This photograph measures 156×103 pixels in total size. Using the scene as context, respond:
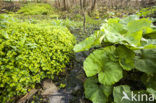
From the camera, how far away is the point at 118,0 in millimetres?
14156

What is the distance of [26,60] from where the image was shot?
1.69 meters

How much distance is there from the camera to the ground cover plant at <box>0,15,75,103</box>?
149cm

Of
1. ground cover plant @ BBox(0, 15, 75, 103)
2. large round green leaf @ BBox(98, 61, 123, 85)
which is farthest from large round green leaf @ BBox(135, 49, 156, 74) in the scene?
ground cover plant @ BBox(0, 15, 75, 103)

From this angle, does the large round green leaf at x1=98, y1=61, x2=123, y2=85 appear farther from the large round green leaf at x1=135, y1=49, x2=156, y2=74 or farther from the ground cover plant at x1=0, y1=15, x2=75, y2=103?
the ground cover plant at x1=0, y1=15, x2=75, y2=103

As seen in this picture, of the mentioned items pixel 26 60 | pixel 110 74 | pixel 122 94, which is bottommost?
pixel 122 94

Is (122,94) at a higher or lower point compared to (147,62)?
lower

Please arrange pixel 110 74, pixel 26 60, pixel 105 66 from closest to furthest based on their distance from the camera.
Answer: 1. pixel 110 74
2. pixel 105 66
3. pixel 26 60

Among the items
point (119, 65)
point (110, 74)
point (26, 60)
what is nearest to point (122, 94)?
point (110, 74)

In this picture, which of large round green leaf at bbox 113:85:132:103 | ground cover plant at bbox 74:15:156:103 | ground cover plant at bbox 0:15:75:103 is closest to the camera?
large round green leaf at bbox 113:85:132:103

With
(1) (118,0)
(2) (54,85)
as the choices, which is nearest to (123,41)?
(2) (54,85)

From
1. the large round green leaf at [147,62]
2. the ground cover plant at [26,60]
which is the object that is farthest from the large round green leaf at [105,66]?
the ground cover plant at [26,60]

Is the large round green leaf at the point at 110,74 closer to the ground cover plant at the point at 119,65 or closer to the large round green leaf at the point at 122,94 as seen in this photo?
the ground cover plant at the point at 119,65

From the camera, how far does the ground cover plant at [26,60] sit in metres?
1.49

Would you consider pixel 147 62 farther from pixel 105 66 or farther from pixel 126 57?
pixel 105 66
